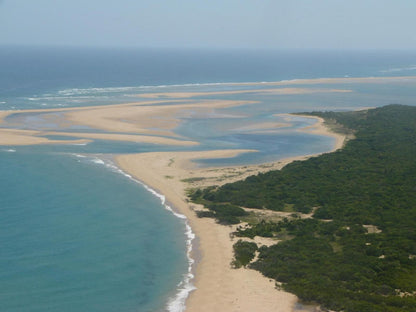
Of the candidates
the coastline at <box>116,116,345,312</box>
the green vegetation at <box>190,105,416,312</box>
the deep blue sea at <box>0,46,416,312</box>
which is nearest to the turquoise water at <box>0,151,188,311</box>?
the deep blue sea at <box>0,46,416,312</box>

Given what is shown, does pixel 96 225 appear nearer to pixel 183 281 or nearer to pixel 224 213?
pixel 224 213

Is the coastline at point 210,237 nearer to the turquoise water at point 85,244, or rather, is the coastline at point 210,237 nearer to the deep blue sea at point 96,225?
the deep blue sea at point 96,225

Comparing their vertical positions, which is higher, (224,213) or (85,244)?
(224,213)

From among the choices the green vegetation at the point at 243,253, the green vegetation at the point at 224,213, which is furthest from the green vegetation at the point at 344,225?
the green vegetation at the point at 224,213

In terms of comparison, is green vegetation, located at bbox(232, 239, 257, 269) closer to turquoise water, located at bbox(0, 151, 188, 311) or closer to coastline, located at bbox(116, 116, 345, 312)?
coastline, located at bbox(116, 116, 345, 312)

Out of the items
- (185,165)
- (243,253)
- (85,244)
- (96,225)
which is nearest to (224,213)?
(243,253)

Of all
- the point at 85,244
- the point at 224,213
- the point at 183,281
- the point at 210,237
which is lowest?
the point at 183,281
